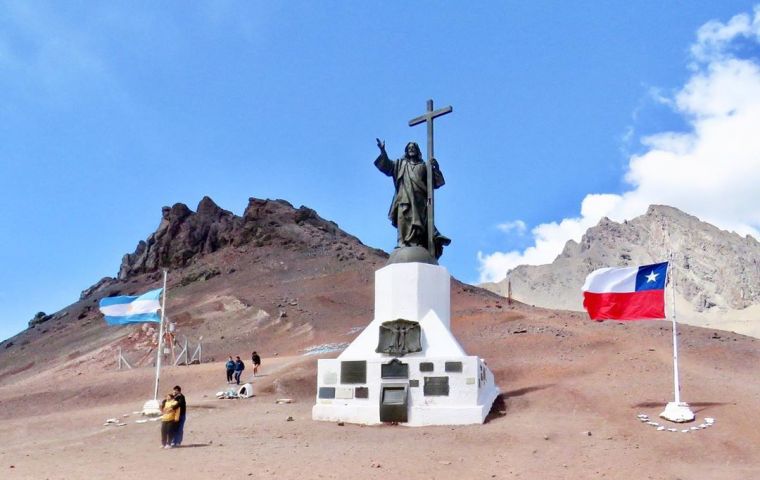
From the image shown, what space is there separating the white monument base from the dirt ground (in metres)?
0.52

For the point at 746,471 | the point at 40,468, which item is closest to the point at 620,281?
the point at 746,471

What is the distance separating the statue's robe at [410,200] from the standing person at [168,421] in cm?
779

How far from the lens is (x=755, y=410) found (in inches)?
619

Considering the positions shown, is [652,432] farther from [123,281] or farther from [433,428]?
[123,281]

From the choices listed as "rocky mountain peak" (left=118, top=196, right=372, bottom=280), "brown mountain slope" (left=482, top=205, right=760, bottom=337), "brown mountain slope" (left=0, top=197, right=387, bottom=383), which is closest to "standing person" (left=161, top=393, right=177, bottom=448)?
"brown mountain slope" (left=0, top=197, right=387, bottom=383)

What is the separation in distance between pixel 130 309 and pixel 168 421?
823 cm

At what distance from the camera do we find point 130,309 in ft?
68.0

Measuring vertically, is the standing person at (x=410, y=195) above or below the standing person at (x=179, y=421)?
above

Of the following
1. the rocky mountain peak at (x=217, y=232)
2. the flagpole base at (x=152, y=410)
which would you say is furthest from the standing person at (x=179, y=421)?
the rocky mountain peak at (x=217, y=232)

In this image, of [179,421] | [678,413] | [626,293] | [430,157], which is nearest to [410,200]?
[430,157]

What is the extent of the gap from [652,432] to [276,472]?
773 centimetres

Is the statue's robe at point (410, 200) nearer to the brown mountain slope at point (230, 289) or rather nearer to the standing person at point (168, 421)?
the standing person at point (168, 421)

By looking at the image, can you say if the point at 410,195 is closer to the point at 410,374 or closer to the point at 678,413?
the point at 410,374

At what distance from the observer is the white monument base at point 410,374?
15969 millimetres
